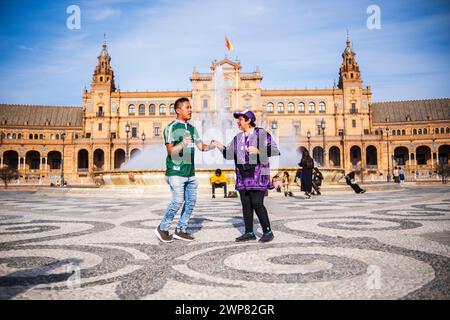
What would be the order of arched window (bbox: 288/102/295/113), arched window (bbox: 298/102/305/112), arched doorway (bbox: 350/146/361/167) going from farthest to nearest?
arched window (bbox: 298/102/305/112), arched window (bbox: 288/102/295/113), arched doorway (bbox: 350/146/361/167)

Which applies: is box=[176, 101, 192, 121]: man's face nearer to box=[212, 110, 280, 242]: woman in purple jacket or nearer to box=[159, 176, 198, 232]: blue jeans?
box=[212, 110, 280, 242]: woman in purple jacket

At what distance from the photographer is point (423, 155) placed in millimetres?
60000

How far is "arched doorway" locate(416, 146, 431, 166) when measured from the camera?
193 ft

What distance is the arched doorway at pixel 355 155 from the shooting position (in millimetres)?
56938

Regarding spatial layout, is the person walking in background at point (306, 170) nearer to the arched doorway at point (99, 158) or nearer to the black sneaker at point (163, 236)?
the black sneaker at point (163, 236)

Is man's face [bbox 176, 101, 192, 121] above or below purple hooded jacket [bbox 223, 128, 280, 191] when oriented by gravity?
above

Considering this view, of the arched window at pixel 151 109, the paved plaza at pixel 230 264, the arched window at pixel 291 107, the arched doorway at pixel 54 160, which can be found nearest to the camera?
the paved plaza at pixel 230 264

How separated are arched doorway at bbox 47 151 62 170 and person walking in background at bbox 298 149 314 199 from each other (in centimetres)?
5824

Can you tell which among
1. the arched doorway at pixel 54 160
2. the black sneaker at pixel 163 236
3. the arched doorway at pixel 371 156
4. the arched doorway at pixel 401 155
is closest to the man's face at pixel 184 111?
the black sneaker at pixel 163 236

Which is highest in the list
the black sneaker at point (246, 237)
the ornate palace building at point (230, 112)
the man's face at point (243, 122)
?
the ornate palace building at point (230, 112)

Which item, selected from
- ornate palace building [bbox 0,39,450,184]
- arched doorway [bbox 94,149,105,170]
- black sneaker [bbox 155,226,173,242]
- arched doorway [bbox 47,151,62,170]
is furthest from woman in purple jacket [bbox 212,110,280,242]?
arched doorway [bbox 47,151,62,170]

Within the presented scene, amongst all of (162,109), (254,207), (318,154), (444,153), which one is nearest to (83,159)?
(162,109)

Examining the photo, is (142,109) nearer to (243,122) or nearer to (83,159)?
(83,159)

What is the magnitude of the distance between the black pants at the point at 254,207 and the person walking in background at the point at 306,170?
6.92 m
